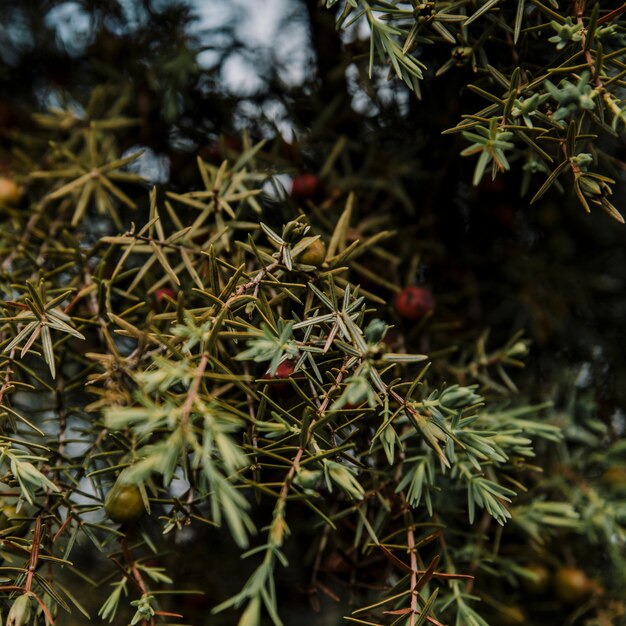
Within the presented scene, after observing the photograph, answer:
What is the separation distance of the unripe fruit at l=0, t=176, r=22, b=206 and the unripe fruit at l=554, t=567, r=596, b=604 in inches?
42.6

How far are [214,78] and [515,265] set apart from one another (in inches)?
25.8

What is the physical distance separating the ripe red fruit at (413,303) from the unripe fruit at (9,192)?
0.62 metres

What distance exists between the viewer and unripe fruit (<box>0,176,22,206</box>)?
3.06 feet

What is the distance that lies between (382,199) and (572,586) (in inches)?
28.2

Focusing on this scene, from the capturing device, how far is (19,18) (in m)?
1.22

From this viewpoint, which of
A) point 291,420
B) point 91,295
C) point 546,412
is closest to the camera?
point 291,420

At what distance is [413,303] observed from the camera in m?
0.87

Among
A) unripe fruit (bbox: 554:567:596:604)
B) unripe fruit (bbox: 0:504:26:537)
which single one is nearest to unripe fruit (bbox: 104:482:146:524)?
unripe fruit (bbox: 0:504:26:537)

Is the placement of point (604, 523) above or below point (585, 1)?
below

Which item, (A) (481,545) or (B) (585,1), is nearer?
(B) (585,1)

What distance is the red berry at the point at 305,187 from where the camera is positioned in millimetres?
918

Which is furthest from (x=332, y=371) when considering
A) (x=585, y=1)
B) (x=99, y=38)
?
(x=99, y=38)

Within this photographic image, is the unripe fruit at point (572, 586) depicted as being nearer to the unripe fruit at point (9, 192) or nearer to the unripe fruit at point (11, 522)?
the unripe fruit at point (11, 522)

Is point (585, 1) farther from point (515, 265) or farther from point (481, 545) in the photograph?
point (481, 545)
